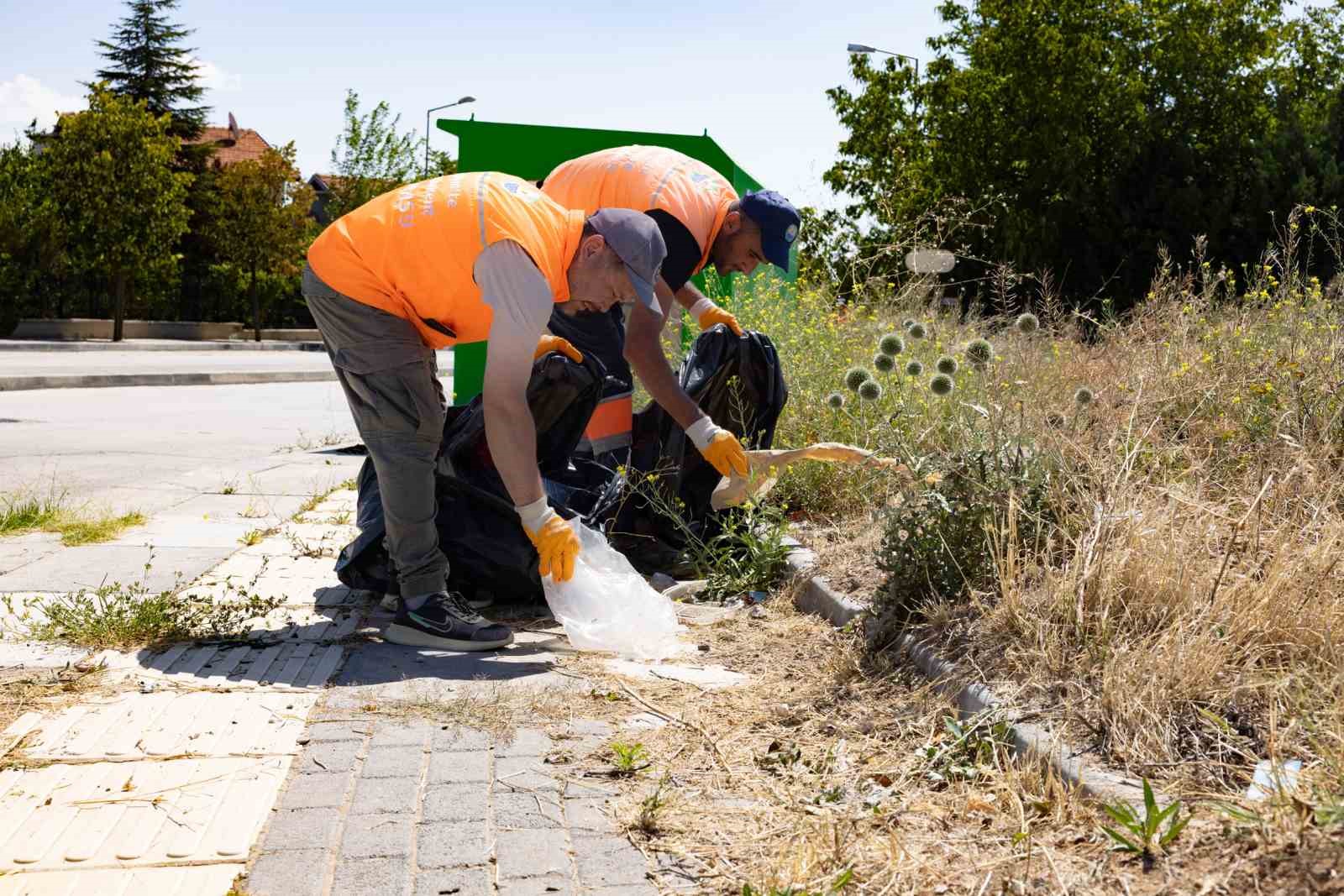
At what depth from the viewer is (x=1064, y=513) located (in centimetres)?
363

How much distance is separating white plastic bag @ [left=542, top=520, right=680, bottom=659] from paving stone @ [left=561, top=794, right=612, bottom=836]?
121cm

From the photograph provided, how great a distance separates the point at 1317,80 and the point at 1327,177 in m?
10.4

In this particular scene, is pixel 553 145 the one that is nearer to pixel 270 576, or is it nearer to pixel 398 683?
pixel 270 576

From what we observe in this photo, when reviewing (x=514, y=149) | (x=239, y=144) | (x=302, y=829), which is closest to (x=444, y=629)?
(x=302, y=829)

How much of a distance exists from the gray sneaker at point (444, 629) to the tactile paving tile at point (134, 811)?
1115mm

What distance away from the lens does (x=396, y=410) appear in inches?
159

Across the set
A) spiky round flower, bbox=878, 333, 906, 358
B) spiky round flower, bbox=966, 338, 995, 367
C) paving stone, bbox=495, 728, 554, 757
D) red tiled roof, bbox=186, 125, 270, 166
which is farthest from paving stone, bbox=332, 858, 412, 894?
red tiled roof, bbox=186, 125, 270, 166

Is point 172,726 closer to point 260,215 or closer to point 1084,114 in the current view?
Answer: point 1084,114

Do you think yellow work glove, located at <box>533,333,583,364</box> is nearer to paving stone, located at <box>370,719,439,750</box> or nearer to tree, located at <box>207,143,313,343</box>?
paving stone, located at <box>370,719,439,750</box>

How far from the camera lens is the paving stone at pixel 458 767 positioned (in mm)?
2850

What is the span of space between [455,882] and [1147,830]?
1.28 meters

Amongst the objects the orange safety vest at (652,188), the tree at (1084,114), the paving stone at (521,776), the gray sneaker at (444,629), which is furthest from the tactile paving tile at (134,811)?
the tree at (1084,114)

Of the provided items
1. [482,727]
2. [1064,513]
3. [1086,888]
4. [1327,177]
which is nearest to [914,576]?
[1064,513]

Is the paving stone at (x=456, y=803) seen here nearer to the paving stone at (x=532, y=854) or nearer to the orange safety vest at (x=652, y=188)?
the paving stone at (x=532, y=854)
